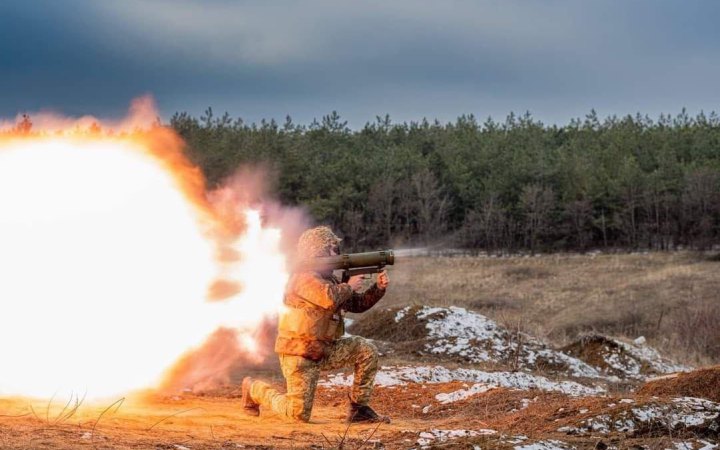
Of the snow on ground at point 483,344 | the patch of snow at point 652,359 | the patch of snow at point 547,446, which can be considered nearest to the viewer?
the patch of snow at point 547,446

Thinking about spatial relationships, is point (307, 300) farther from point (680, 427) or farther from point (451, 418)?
point (680, 427)

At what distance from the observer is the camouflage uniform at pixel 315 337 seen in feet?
37.1

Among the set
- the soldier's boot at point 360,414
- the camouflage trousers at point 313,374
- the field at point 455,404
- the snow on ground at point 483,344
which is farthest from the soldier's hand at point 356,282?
the snow on ground at point 483,344

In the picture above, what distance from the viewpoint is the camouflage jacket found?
36.7ft

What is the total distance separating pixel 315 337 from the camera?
11.4m

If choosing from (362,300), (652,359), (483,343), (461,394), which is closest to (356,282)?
(362,300)

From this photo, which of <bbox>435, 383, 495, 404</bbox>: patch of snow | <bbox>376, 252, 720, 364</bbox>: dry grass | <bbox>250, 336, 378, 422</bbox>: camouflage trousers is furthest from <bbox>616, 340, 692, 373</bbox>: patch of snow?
<bbox>250, 336, 378, 422</bbox>: camouflage trousers

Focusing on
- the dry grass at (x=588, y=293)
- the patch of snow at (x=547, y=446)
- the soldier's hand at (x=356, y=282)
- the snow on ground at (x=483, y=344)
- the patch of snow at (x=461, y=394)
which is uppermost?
the soldier's hand at (x=356, y=282)

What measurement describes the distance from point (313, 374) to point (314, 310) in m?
0.83

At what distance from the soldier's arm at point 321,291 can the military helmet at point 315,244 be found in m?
0.38

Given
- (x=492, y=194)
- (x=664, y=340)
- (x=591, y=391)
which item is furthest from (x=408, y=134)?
(x=591, y=391)

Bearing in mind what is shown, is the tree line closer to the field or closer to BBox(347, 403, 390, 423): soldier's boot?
the field

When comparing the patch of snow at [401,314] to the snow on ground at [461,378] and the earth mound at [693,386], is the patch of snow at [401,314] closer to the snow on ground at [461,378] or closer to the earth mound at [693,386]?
the snow on ground at [461,378]

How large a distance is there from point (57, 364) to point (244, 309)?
3.12 metres
